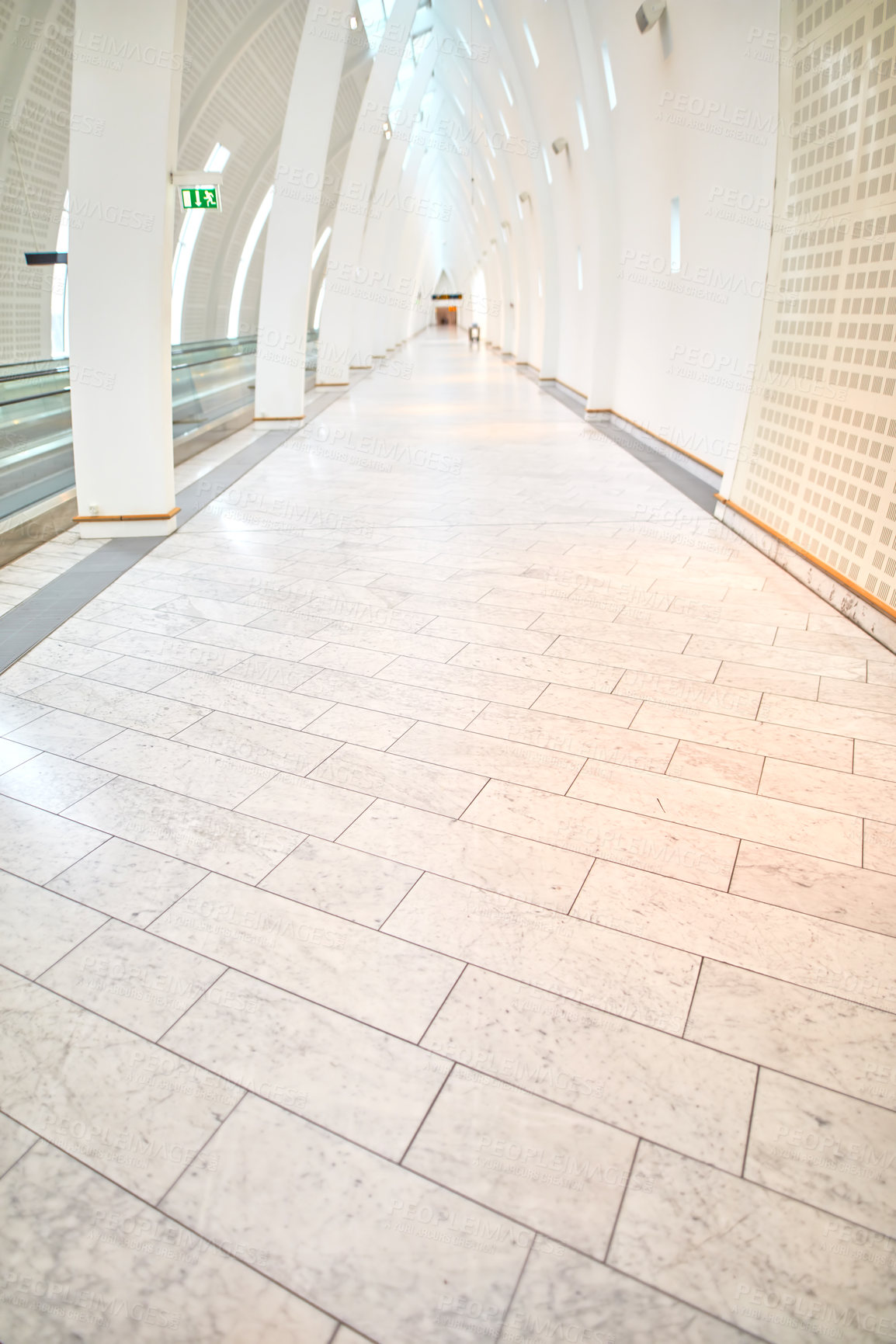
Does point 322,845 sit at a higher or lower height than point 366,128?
lower

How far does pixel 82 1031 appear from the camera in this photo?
252 cm

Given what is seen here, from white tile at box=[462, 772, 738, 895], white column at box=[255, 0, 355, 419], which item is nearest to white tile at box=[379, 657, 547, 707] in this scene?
white tile at box=[462, 772, 738, 895]

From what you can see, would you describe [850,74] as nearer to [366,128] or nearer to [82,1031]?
[82,1031]

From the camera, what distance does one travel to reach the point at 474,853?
10.7ft

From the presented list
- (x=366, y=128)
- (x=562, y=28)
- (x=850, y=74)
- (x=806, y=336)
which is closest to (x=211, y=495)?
(x=806, y=336)

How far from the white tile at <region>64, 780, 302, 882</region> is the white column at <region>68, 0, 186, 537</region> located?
202 inches

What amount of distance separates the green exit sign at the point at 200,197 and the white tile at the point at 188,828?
7627mm

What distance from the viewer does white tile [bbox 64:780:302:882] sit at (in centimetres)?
331

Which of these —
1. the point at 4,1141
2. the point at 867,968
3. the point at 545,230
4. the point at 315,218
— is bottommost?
the point at 4,1141

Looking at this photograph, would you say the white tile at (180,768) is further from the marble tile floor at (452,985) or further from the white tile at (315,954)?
the white tile at (315,954)

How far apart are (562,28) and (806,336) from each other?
10.6m

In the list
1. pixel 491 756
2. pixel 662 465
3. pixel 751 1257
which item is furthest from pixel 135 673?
pixel 662 465

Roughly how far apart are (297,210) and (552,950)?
14.1m

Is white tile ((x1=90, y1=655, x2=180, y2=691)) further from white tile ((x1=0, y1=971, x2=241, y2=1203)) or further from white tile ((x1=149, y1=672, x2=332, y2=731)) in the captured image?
white tile ((x1=0, y1=971, x2=241, y2=1203))
